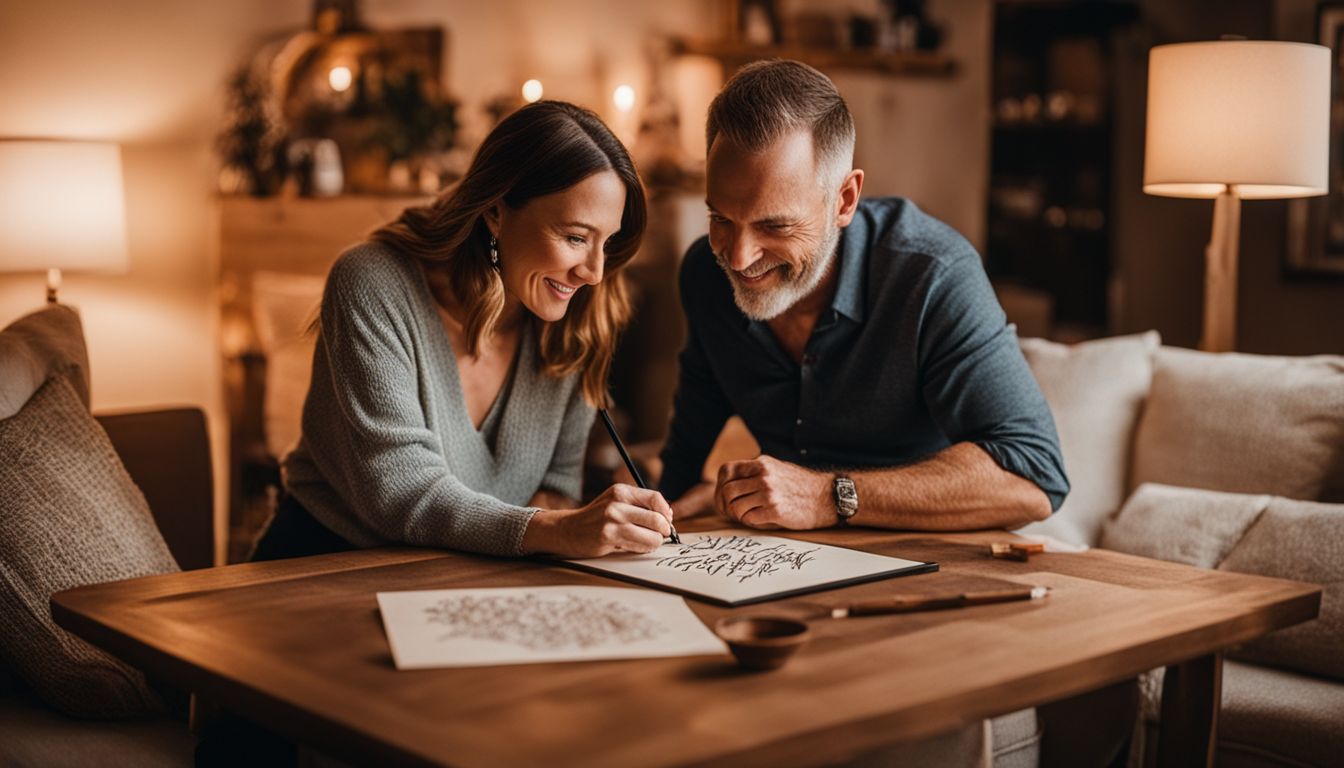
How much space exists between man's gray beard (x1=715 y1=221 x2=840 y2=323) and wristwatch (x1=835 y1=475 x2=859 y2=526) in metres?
0.34

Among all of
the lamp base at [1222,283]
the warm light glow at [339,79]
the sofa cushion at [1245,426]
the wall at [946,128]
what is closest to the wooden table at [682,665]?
the sofa cushion at [1245,426]

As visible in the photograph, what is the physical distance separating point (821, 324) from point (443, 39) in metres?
3.07

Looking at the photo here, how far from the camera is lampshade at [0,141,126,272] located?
3279mm

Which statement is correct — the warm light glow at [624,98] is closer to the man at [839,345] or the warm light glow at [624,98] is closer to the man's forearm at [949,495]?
the man at [839,345]

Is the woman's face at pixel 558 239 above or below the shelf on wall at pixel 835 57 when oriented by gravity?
below

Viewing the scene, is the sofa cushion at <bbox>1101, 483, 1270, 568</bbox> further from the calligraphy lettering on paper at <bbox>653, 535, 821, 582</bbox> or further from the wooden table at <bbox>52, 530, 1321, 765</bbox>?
the calligraphy lettering on paper at <bbox>653, 535, 821, 582</bbox>

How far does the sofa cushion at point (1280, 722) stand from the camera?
188cm

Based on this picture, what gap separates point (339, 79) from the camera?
441 centimetres

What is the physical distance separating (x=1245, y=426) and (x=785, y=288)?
3.28ft

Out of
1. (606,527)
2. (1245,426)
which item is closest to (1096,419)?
(1245,426)

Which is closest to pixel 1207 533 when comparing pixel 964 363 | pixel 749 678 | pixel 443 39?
pixel 964 363

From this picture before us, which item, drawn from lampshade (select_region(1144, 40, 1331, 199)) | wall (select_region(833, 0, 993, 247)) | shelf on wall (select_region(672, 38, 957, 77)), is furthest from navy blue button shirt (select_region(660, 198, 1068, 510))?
wall (select_region(833, 0, 993, 247))

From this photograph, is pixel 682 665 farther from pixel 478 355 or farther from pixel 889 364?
pixel 889 364

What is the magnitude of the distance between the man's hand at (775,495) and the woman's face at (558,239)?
1.14 feet
